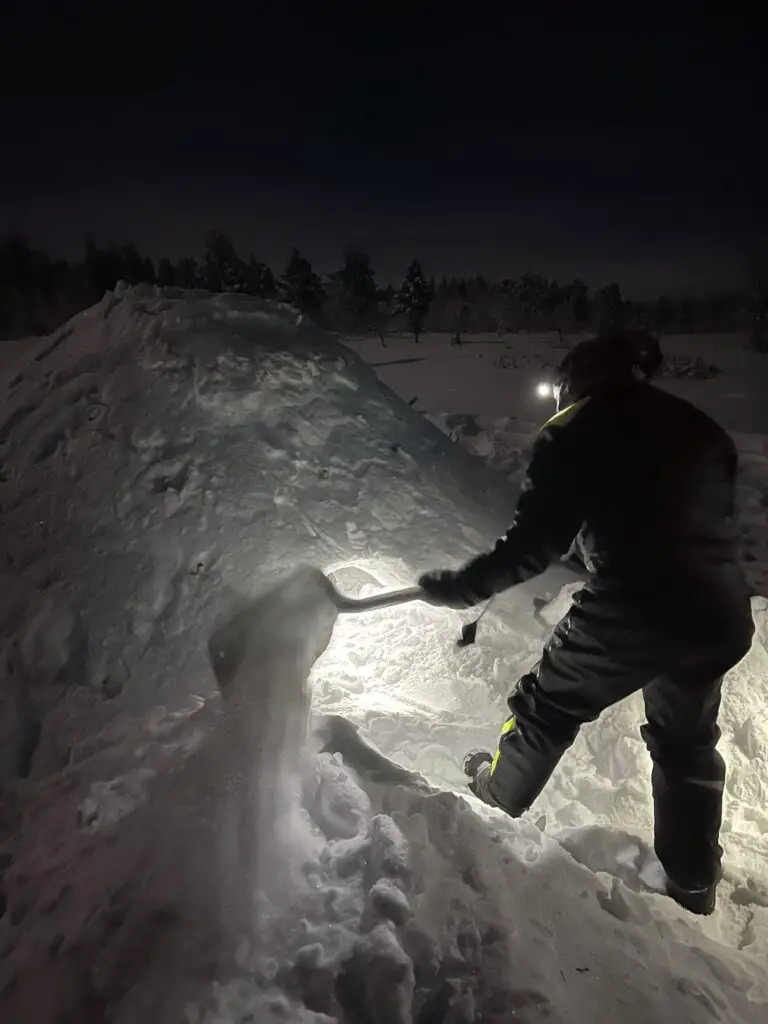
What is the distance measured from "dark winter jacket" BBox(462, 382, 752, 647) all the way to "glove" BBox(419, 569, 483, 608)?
18.0 inches

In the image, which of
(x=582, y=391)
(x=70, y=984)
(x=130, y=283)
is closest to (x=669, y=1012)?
(x=70, y=984)

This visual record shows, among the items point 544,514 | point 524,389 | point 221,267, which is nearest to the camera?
point 544,514

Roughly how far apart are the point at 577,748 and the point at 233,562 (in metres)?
1.95

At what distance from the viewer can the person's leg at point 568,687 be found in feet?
6.31

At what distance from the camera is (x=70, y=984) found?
4.43 feet

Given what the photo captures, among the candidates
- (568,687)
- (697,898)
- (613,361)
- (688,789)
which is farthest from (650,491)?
(697,898)

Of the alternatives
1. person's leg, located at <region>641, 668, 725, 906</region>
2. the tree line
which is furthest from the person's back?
the tree line

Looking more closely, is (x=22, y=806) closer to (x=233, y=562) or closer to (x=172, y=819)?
(x=172, y=819)

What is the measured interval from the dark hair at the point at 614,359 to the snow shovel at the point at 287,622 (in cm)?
101

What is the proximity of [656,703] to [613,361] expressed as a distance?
119cm

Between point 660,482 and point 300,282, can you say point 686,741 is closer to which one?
point 660,482

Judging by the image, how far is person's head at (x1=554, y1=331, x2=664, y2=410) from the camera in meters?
1.85

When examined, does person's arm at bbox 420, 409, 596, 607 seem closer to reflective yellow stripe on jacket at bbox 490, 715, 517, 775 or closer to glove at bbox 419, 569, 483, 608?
glove at bbox 419, 569, 483, 608

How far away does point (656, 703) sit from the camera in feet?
6.86
